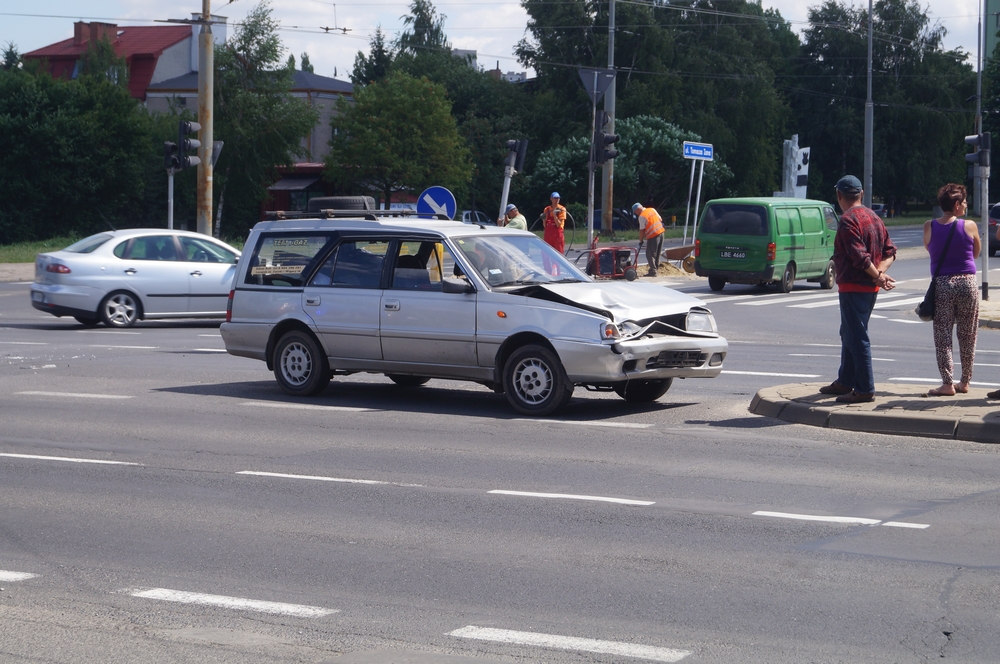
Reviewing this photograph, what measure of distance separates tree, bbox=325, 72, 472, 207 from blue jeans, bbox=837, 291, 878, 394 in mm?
59567

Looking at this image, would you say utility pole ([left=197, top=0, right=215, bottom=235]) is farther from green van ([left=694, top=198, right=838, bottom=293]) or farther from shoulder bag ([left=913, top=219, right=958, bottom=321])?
shoulder bag ([left=913, top=219, right=958, bottom=321])

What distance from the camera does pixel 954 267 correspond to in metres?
10.3

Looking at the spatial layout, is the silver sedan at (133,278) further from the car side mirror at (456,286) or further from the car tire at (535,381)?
the car tire at (535,381)

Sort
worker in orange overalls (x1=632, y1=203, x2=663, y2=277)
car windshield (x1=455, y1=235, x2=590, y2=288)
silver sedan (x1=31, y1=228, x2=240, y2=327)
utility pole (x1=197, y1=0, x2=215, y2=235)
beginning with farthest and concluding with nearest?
worker in orange overalls (x1=632, y1=203, x2=663, y2=277) < utility pole (x1=197, y1=0, x2=215, y2=235) < silver sedan (x1=31, y1=228, x2=240, y2=327) < car windshield (x1=455, y1=235, x2=590, y2=288)

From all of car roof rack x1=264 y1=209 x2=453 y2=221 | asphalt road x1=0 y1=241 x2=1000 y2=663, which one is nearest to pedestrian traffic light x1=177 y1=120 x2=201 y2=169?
car roof rack x1=264 y1=209 x2=453 y2=221

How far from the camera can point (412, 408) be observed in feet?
38.0

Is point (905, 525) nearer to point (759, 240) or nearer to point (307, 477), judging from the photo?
point (307, 477)

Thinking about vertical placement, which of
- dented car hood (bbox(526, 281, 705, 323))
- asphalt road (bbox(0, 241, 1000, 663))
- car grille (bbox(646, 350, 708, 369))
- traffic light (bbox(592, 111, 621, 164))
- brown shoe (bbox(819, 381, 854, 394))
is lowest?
asphalt road (bbox(0, 241, 1000, 663))

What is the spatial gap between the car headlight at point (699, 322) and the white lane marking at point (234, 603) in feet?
20.5

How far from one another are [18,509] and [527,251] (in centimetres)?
Result: 562

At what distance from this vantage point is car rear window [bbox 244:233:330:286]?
40.2 ft

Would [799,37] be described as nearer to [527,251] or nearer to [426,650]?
[527,251]

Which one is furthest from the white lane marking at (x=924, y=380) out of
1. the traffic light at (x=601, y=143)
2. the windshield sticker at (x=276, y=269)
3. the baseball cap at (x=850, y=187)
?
the traffic light at (x=601, y=143)

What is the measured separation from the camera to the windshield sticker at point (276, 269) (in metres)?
12.3
